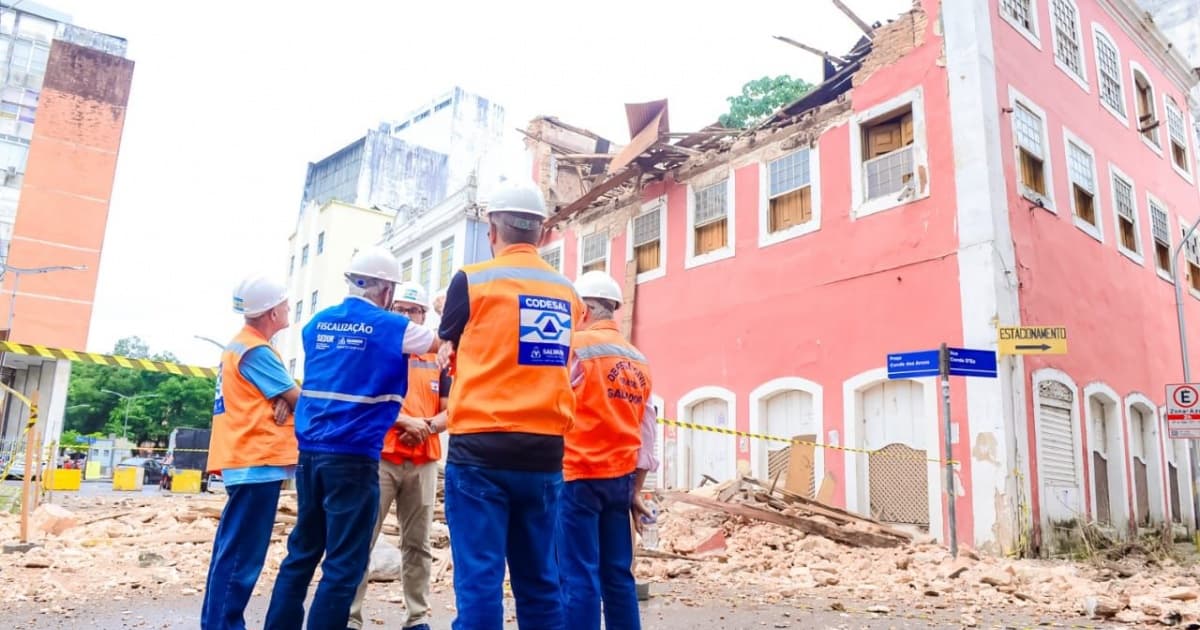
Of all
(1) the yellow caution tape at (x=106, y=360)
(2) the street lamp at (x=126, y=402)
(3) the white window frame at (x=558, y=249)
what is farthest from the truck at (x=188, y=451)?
(1) the yellow caution tape at (x=106, y=360)

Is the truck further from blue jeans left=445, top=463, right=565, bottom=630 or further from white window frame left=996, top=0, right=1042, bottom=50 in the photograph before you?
blue jeans left=445, top=463, right=565, bottom=630

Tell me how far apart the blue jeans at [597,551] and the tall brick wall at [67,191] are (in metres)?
37.0

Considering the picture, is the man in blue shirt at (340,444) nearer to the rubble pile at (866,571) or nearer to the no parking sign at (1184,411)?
the rubble pile at (866,571)

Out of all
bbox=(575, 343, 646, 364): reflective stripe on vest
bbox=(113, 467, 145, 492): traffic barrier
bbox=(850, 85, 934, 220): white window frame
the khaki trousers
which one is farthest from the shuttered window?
bbox=(113, 467, 145, 492): traffic barrier

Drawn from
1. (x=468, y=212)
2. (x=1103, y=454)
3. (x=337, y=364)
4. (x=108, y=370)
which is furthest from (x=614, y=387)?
(x=108, y=370)

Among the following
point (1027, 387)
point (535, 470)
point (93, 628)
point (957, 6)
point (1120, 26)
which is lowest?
point (93, 628)

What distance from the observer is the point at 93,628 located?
17.6 ft

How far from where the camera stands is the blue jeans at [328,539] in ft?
12.0

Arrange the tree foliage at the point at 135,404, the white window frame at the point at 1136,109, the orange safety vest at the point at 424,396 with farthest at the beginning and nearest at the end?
the tree foliage at the point at 135,404 < the white window frame at the point at 1136,109 < the orange safety vest at the point at 424,396

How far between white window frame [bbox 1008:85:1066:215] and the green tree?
37.1 ft

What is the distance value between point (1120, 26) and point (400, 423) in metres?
19.6

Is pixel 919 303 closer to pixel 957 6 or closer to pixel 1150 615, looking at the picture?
pixel 957 6

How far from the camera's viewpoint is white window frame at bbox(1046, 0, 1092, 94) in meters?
15.1

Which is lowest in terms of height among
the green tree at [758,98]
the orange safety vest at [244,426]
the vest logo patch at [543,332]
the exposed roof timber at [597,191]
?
the orange safety vest at [244,426]
